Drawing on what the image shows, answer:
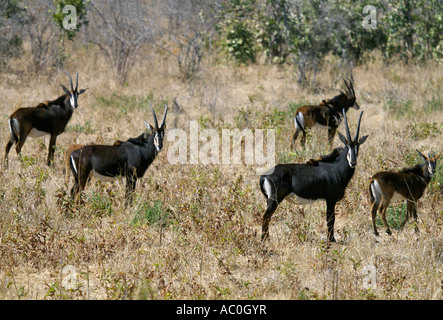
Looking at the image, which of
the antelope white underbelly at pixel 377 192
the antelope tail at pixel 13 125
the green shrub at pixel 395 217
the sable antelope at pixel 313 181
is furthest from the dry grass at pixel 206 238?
the antelope tail at pixel 13 125

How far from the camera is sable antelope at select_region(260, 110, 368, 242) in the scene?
577cm

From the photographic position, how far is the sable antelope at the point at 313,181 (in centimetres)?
577

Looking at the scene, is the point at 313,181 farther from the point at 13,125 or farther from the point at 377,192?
the point at 13,125

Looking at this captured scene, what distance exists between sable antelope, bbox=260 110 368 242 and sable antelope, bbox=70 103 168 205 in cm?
182

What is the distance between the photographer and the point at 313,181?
19.5ft

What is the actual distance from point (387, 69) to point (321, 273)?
406 inches

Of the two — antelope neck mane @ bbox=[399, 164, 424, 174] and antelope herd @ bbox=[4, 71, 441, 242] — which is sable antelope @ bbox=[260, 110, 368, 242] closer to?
antelope herd @ bbox=[4, 71, 441, 242]

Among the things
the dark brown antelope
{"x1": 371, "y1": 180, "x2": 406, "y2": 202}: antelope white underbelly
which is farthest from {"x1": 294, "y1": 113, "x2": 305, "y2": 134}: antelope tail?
the dark brown antelope

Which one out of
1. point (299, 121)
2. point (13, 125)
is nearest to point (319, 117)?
point (299, 121)

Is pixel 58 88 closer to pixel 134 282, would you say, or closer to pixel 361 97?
pixel 361 97

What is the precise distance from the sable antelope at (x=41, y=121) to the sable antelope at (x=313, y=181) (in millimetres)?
3841

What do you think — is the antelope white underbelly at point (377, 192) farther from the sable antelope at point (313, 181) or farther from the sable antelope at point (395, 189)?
the sable antelope at point (313, 181)

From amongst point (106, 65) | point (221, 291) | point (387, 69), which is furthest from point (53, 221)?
point (387, 69)

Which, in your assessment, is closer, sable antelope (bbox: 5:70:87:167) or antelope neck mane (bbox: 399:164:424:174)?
antelope neck mane (bbox: 399:164:424:174)
